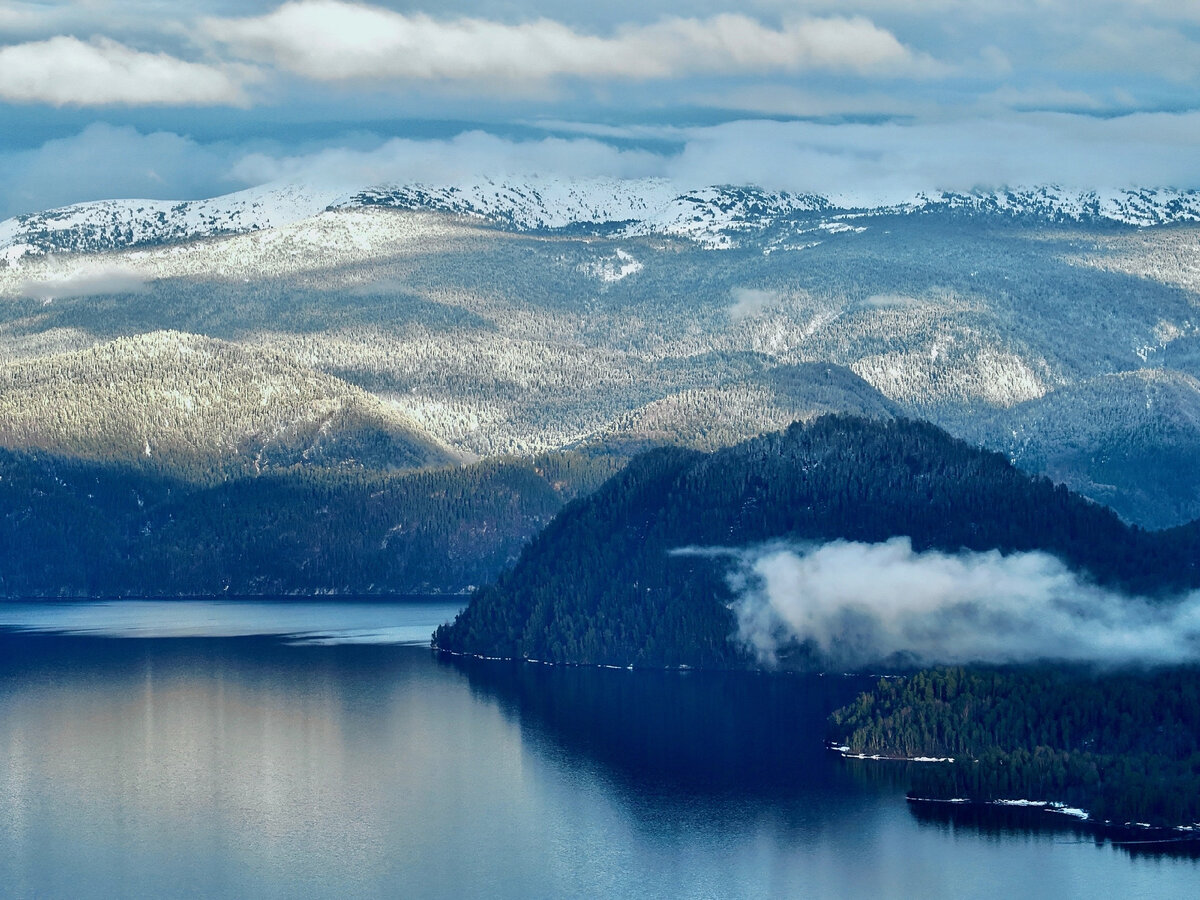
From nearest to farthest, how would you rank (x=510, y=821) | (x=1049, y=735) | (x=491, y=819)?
(x=510, y=821) → (x=491, y=819) → (x=1049, y=735)

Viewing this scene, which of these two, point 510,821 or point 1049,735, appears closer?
point 510,821

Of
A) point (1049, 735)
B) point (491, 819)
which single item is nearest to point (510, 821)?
point (491, 819)

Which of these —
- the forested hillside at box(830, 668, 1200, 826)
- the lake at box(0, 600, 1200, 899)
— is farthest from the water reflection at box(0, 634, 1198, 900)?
the forested hillside at box(830, 668, 1200, 826)

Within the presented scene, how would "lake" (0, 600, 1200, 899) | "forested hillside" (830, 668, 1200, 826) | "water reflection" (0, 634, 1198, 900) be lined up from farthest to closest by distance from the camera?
1. "forested hillside" (830, 668, 1200, 826)
2. "water reflection" (0, 634, 1198, 900)
3. "lake" (0, 600, 1200, 899)

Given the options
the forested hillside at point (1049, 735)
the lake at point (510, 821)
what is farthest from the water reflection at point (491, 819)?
the forested hillside at point (1049, 735)

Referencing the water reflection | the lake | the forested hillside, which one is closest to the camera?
the lake

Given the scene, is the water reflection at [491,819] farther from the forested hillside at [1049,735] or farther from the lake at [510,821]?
the forested hillside at [1049,735]

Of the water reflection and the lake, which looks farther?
the water reflection

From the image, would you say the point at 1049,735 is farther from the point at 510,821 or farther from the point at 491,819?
the point at 491,819

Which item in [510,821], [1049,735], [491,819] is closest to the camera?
[510,821]

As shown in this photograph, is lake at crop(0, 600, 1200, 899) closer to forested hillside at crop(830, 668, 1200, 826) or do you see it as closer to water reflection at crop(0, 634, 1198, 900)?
water reflection at crop(0, 634, 1198, 900)

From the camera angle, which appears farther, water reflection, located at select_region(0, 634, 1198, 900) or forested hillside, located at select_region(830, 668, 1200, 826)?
forested hillside, located at select_region(830, 668, 1200, 826)
